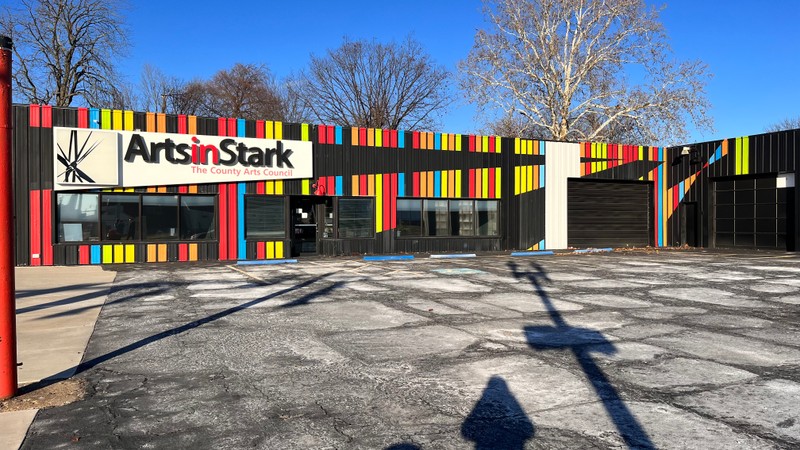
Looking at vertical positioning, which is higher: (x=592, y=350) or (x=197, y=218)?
(x=197, y=218)

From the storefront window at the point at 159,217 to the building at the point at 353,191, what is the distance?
4 cm

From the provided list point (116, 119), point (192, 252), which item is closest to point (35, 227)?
point (116, 119)

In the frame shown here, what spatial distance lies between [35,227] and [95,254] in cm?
183

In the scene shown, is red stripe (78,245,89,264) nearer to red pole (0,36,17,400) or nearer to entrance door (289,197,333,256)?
entrance door (289,197,333,256)

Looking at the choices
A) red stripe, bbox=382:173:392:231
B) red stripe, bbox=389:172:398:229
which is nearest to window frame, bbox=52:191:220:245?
red stripe, bbox=382:173:392:231

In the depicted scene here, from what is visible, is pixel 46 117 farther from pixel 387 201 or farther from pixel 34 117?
pixel 387 201

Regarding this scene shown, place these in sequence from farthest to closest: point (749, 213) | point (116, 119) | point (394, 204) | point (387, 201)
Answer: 1. point (749, 213)
2. point (394, 204)
3. point (387, 201)
4. point (116, 119)

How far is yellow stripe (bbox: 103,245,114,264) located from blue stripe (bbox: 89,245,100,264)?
0.17m

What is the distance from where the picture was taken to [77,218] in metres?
18.0

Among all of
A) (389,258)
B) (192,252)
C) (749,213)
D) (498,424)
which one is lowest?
(498,424)

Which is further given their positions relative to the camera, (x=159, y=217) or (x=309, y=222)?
(x=309, y=222)

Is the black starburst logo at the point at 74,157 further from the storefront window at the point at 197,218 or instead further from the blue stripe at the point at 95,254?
the storefront window at the point at 197,218

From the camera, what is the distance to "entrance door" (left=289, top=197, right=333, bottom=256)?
21.5 metres

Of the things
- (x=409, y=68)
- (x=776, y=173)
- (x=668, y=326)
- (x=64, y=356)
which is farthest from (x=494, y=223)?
(x=409, y=68)
